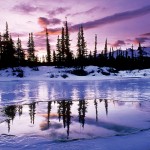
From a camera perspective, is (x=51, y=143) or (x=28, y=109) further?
(x=28, y=109)

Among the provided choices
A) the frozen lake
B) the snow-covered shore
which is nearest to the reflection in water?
the frozen lake

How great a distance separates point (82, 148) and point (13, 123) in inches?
157

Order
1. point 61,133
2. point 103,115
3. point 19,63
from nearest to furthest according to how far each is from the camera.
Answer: point 61,133
point 103,115
point 19,63

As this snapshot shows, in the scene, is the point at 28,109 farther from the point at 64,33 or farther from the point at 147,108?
the point at 64,33

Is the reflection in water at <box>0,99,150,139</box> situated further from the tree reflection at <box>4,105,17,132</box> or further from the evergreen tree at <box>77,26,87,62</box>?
the evergreen tree at <box>77,26,87,62</box>

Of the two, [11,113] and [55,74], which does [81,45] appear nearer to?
[55,74]

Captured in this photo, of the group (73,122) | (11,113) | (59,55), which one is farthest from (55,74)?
(73,122)

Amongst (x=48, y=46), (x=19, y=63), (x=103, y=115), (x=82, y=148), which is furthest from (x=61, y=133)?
(x=48, y=46)

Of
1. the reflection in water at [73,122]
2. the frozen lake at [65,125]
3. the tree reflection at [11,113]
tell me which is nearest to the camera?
the frozen lake at [65,125]

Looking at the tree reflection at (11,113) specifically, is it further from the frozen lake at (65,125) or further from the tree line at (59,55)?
the tree line at (59,55)

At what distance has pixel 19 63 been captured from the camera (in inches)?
2126

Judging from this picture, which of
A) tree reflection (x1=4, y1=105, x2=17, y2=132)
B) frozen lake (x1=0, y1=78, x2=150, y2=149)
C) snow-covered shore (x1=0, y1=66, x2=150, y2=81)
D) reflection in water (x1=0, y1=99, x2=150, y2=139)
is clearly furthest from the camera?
snow-covered shore (x1=0, y1=66, x2=150, y2=81)

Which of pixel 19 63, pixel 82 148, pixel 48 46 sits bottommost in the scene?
pixel 82 148

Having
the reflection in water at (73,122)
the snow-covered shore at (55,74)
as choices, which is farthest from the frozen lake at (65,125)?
the snow-covered shore at (55,74)
